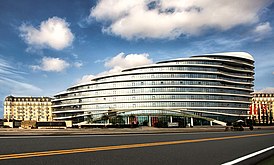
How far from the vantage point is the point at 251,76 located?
13350 cm

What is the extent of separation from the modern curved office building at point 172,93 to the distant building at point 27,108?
7446cm

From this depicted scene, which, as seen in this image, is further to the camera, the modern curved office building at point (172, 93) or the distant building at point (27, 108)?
the distant building at point (27, 108)

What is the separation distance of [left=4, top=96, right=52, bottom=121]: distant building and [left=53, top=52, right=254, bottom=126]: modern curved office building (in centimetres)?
7446

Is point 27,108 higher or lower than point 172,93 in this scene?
lower

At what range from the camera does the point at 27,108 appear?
19162 cm

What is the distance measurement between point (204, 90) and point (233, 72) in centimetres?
2297

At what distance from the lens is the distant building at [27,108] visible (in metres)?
187

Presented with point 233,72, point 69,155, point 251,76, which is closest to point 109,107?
point 233,72

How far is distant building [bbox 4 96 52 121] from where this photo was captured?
18688 centimetres

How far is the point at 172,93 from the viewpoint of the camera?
11331cm

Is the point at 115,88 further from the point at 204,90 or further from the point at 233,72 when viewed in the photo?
the point at 233,72

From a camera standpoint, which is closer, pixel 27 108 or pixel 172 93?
pixel 172 93

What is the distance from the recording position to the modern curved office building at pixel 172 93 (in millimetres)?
113125

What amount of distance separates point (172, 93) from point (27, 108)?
11982 centimetres
